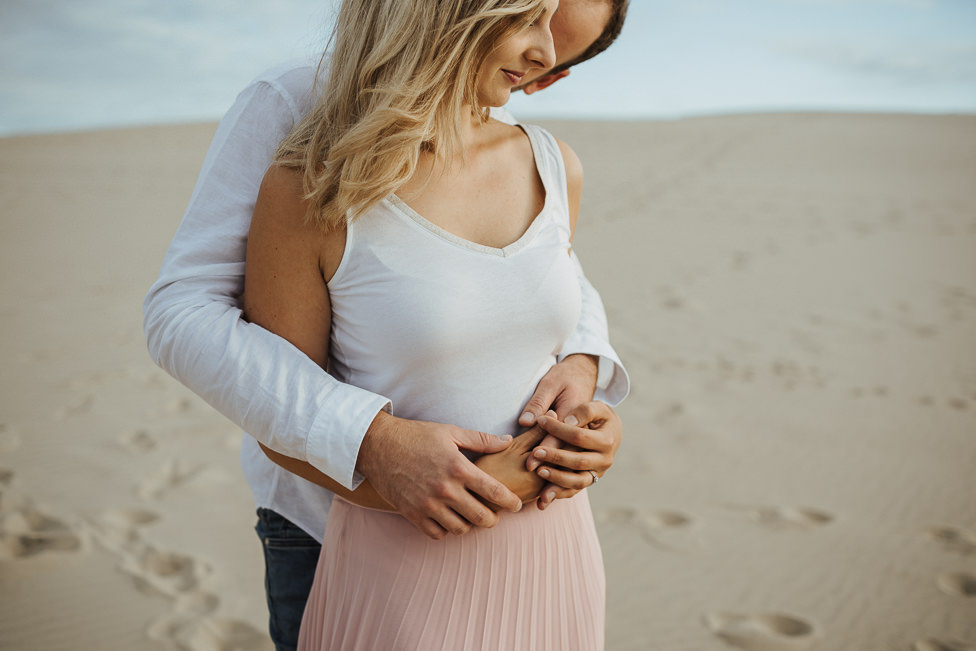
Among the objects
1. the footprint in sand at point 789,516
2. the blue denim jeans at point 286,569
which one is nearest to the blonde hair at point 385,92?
the blue denim jeans at point 286,569

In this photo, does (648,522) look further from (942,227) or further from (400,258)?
(942,227)

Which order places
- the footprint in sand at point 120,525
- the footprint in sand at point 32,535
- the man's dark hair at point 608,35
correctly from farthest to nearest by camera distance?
the footprint in sand at point 120,525 → the footprint in sand at point 32,535 → the man's dark hair at point 608,35

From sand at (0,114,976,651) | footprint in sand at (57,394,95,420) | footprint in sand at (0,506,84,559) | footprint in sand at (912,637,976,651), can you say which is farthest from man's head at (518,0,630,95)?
footprint in sand at (57,394,95,420)

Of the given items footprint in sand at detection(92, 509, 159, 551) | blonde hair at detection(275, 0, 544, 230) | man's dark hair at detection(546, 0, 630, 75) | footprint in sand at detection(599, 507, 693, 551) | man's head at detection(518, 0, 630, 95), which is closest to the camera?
blonde hair at detection(275, 0, 544, 230)

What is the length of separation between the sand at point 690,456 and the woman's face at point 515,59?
240cm

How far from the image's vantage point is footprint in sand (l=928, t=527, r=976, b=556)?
3.33 m

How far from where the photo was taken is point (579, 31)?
4.99ft

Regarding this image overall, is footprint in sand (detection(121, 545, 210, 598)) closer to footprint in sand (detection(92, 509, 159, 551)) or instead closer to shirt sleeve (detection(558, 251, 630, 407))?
footprint in sand (detection(92, 509, 159, 551))

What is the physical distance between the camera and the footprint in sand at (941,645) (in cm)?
274

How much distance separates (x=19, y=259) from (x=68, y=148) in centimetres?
1799

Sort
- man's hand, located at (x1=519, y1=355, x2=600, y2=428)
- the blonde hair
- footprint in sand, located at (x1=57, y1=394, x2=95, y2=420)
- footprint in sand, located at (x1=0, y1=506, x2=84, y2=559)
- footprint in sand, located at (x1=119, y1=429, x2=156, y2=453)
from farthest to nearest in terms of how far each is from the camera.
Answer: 1. footprint in sand, located at (x1=57, y1=394, x2=95, y2=420)
2. footprint in sand, located at (x1=119, y1=429, x2=156, y2=453)
3. footprint in sand, located at (x1=0, y1=506, x2=84, y2=559)
4. man's hand, located at (x1=519, y1=355, x2=600, y2=428)
5. the blonde hair

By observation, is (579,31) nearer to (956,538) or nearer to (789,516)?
(789,516)

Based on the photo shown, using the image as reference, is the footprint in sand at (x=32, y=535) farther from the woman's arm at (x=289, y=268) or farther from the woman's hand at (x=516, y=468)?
the woman's hand at (x=516, y=468)

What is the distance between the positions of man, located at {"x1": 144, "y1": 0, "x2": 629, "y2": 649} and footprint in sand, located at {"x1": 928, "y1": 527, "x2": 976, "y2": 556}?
2916 millimetres
